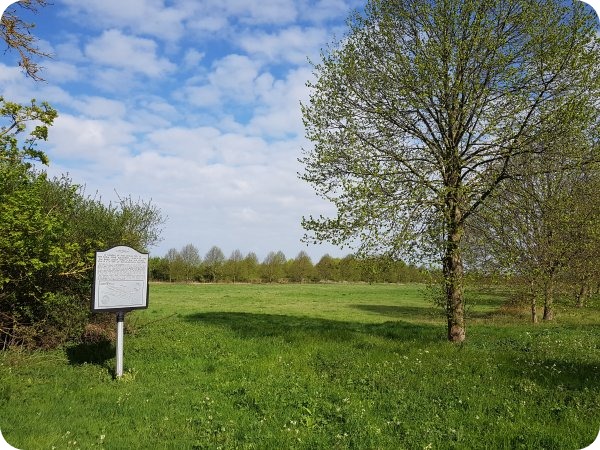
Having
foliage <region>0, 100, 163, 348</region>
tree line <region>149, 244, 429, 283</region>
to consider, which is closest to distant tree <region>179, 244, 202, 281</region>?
tree line <region>149, 244, 429, 283</region>

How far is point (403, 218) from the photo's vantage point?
581 inches

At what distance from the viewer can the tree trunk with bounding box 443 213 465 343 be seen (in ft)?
47.4

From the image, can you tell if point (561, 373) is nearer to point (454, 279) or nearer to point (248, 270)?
point (454, 279)

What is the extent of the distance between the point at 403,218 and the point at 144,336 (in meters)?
10.4

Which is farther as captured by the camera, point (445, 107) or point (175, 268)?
point (175, 268)

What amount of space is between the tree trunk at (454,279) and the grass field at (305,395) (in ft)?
4.00

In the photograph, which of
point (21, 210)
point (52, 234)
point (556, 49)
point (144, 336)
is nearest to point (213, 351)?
point (144, 336)

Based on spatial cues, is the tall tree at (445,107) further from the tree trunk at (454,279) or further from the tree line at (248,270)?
the tree line at (248,270)

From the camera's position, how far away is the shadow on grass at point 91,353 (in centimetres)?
1293

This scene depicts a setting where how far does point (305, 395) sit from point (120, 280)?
6.02 m

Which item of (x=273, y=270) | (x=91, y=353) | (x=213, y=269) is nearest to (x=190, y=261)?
(x=213, y=269)

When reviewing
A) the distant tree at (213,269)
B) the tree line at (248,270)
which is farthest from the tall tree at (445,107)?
the distant tree at (213,269)

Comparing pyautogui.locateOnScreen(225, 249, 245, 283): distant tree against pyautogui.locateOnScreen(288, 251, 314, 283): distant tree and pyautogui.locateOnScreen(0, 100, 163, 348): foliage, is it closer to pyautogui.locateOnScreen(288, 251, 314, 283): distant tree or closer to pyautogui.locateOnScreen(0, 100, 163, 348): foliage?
pyautogui.locateOnScreen(288, 251, 314, 283): distant tree

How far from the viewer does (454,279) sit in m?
14.4
